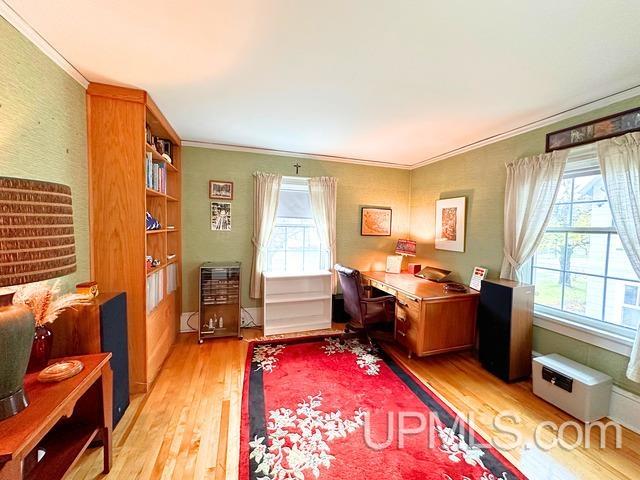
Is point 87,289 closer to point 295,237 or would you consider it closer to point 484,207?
point 295,237

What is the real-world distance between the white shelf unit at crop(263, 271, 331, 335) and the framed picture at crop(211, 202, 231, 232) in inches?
32.5

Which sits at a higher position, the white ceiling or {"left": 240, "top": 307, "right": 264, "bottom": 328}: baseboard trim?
the white ceiling

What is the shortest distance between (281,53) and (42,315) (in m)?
1.84

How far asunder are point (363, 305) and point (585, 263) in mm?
1933

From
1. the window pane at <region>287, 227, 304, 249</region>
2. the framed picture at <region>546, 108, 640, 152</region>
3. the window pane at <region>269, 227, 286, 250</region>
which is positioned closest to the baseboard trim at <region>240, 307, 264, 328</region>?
the window pane at <region>269, 227, 286, 250</region>

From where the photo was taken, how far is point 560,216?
229 centimetres

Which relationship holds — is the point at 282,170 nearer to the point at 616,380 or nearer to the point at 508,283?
the point at 508,283

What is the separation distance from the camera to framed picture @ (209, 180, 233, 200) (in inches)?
126

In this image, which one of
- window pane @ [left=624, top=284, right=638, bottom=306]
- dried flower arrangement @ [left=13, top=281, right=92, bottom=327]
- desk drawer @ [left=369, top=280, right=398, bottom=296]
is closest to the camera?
dried flower arrangement @ [left=13, top=281, right=92, bottom=327]

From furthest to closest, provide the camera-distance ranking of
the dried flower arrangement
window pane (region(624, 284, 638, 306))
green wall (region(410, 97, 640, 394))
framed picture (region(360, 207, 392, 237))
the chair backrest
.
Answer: framed picture (region(360, 207, 392, 237)) → the chair backrest → green wall (region(410, 97, 640, 394)) → window pane (region(624, 284, 638, 306)) → the dried flower arrangement

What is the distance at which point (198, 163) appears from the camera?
3.14 m

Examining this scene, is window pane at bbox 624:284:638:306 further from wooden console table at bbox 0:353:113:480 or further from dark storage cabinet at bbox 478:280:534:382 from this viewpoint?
wooden console table at bbox 0:353:113:480

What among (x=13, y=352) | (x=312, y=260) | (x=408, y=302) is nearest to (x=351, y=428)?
(x=408, y=302)

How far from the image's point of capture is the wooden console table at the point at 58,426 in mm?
824
